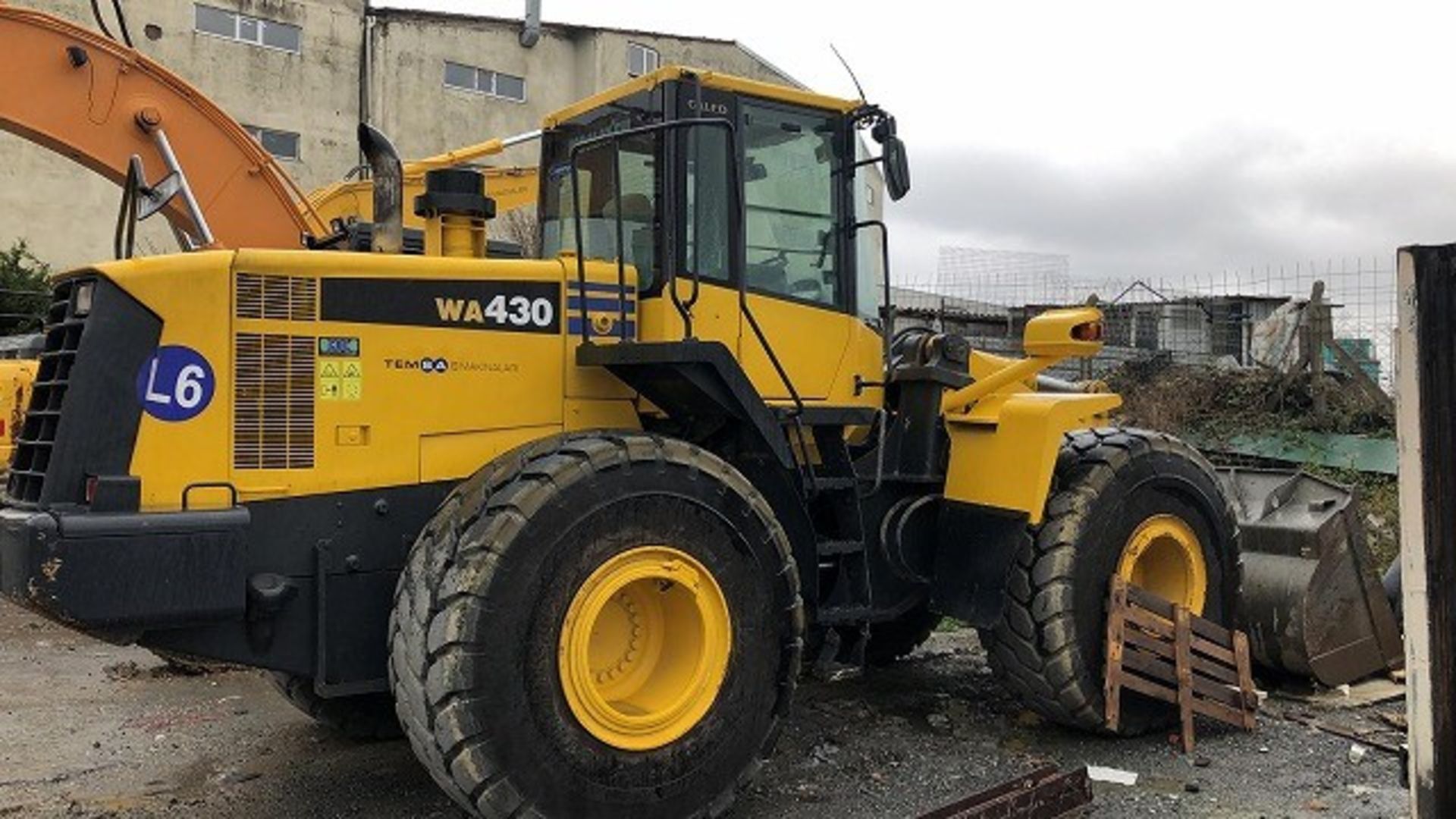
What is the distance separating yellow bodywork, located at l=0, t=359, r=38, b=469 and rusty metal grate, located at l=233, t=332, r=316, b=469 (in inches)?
369

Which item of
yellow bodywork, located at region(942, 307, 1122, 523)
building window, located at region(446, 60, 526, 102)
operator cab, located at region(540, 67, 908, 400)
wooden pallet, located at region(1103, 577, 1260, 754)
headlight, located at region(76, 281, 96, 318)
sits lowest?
wooden pallet, located at region(1103, 577, 1260, 754)

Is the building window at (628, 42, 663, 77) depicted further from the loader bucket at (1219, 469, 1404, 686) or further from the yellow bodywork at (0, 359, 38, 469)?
the loader bucket at (1219, 469, 1404, 686)

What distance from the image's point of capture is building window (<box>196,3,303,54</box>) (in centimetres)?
2488

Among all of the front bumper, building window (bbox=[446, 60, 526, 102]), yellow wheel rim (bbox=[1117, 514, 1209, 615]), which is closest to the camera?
the front bumper

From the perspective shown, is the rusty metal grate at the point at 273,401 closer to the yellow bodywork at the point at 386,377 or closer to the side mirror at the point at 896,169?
the yellow bodywork at the point at 386,377

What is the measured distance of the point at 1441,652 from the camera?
2.71 meters

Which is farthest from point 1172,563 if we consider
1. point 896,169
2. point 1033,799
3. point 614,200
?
point 614,200

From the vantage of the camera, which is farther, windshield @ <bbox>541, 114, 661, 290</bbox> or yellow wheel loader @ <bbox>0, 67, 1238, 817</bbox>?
windshield @ <bbox>541, 114, 661, 290</bbox>

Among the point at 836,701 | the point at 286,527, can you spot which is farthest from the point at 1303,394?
the point at 286,527

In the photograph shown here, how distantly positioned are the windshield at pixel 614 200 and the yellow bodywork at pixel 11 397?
893 cm

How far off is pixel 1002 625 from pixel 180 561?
3.58m

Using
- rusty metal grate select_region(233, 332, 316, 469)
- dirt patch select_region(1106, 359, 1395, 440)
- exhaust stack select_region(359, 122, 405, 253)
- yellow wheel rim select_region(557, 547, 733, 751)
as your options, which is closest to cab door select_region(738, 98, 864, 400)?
yellow wheel rim select_region(557, 547, 733, 751)

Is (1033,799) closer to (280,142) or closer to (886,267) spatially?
(886,267)

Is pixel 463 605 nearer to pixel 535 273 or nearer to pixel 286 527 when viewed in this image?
pixel 286 527
